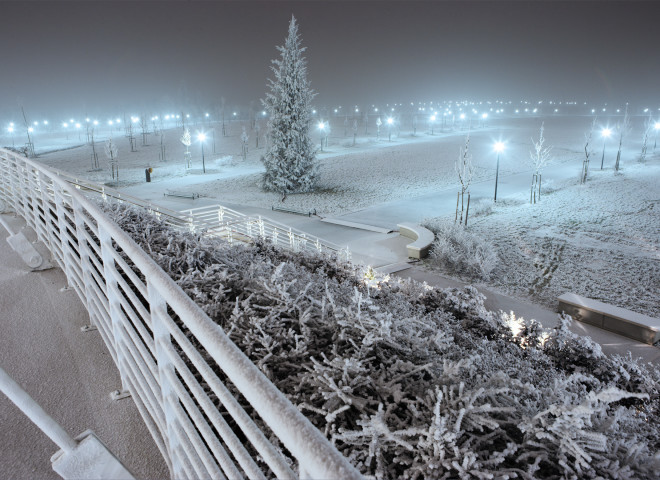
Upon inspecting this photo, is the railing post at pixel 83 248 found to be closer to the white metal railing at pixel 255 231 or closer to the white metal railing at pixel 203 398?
the white metal railing at pixel 203 398

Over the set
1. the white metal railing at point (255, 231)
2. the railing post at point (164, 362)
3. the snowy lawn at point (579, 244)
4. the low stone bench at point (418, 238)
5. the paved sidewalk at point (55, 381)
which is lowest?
the snowy lawn at point (579, 244)

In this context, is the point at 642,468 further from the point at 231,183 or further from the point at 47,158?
the point at 47,158

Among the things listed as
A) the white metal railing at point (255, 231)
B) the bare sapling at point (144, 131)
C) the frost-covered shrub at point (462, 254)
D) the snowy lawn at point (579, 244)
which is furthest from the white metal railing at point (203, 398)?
the bare sapling at point (144, 131)

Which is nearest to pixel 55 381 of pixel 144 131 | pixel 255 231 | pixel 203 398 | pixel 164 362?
pixel 164 362

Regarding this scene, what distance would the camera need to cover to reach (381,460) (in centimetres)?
232

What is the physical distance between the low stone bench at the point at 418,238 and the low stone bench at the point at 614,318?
5.17 metres

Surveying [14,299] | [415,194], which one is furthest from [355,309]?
[415,194]

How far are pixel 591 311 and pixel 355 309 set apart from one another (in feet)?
31.6

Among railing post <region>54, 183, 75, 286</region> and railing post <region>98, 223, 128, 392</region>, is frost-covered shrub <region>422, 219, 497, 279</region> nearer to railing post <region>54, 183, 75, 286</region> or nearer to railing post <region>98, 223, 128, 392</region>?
railing post <region>54, 183, 75, 286</region>

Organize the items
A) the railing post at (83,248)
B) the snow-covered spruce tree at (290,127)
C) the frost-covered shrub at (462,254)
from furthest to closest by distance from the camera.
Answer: the snow-covered spruce tree at (290,127), the frost-covered shrub at (462,254), the railing post at (83,248)

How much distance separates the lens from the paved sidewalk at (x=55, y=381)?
2461 mm

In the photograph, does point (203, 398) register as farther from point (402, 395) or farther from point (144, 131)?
point (144, 131)

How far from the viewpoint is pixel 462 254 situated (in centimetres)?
1560

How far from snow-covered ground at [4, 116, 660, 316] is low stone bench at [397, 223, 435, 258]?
2551 millimetres
